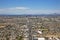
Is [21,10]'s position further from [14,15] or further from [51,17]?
[51,17]

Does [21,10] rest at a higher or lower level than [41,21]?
higher

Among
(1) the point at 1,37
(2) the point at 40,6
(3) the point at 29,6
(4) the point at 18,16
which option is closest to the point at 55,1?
(2) the point at 40,6

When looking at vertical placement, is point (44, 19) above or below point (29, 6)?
below

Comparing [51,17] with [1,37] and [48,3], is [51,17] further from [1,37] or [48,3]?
[1,37]

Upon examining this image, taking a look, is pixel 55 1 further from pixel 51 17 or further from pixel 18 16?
pixel 18 16

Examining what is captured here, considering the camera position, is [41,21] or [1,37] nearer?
[1,37]

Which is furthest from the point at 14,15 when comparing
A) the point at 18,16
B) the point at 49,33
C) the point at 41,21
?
the point at 49,33

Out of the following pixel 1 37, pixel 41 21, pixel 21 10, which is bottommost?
pixel 1 37
